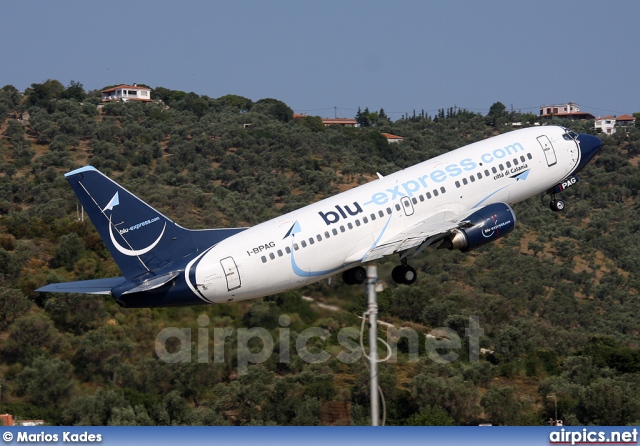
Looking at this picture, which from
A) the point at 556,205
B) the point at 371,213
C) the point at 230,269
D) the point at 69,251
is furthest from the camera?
the point at 69,251

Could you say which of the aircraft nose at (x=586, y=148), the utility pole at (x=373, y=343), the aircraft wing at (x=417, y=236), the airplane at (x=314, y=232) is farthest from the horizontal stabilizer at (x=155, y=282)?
the aircraft nose at (x=586, y=148)

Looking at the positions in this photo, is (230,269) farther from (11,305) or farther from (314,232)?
(11,305)

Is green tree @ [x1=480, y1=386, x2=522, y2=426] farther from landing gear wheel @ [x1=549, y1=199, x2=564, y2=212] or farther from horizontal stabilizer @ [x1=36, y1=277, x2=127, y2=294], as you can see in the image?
horizontal stabilizer @ [x1=36, y1=277, x2=127, y2=294]

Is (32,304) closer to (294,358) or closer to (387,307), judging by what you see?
(294,358)

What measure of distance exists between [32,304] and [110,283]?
19.6 meters

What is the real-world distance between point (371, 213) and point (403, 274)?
166 inches

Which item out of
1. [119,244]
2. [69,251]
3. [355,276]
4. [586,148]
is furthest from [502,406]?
[69,251]

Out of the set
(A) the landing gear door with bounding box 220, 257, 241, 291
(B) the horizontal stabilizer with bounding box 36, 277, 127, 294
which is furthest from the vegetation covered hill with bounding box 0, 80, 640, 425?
(B) the horizontal stabilizer with bounding box 36, 277, 127, 294

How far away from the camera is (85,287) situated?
4428cm

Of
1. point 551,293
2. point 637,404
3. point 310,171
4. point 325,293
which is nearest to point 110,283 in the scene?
point 325,293

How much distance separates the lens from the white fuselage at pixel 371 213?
4475 cm

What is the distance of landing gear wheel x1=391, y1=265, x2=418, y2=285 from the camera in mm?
50188

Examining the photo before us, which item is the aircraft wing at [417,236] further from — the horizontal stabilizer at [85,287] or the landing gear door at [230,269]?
the horizontal stabilizer at [85,287]

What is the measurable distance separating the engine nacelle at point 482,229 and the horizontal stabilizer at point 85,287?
15720 mm
